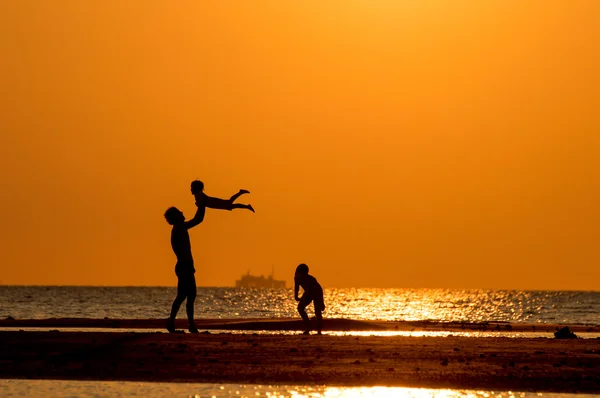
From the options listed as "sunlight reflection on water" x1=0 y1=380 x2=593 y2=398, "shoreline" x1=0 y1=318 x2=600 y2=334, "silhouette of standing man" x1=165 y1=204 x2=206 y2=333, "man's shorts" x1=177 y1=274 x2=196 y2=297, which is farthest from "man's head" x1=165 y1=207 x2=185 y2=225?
"shoreline" x1=0 y1=318 x2=600 y2=334

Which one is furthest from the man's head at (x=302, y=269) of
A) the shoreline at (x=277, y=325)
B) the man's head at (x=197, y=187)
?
the man's head at (x=197, y=187)

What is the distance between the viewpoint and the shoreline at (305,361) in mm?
20578

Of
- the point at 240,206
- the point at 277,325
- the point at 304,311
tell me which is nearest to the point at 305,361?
the point at 240,206

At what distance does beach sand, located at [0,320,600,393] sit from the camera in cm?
2058

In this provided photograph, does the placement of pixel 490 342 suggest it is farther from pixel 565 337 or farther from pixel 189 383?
pixel 189 383

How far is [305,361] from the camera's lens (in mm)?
22625

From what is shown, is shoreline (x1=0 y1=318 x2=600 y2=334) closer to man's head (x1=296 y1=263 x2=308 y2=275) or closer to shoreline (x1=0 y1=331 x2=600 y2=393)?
man's head (x1=296 y1=263 x2=308 y2=275)

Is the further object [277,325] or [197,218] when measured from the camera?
[277,325]

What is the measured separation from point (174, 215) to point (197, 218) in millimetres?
536

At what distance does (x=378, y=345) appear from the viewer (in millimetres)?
25828

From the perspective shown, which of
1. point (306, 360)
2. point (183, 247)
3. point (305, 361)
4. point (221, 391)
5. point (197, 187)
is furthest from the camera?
point (183, 247)

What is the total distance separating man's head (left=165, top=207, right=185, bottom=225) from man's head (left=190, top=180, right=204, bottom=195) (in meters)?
0.68

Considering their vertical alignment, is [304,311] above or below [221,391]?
above

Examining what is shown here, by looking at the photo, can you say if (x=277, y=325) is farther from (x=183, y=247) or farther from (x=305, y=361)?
(x=305, y=361)
